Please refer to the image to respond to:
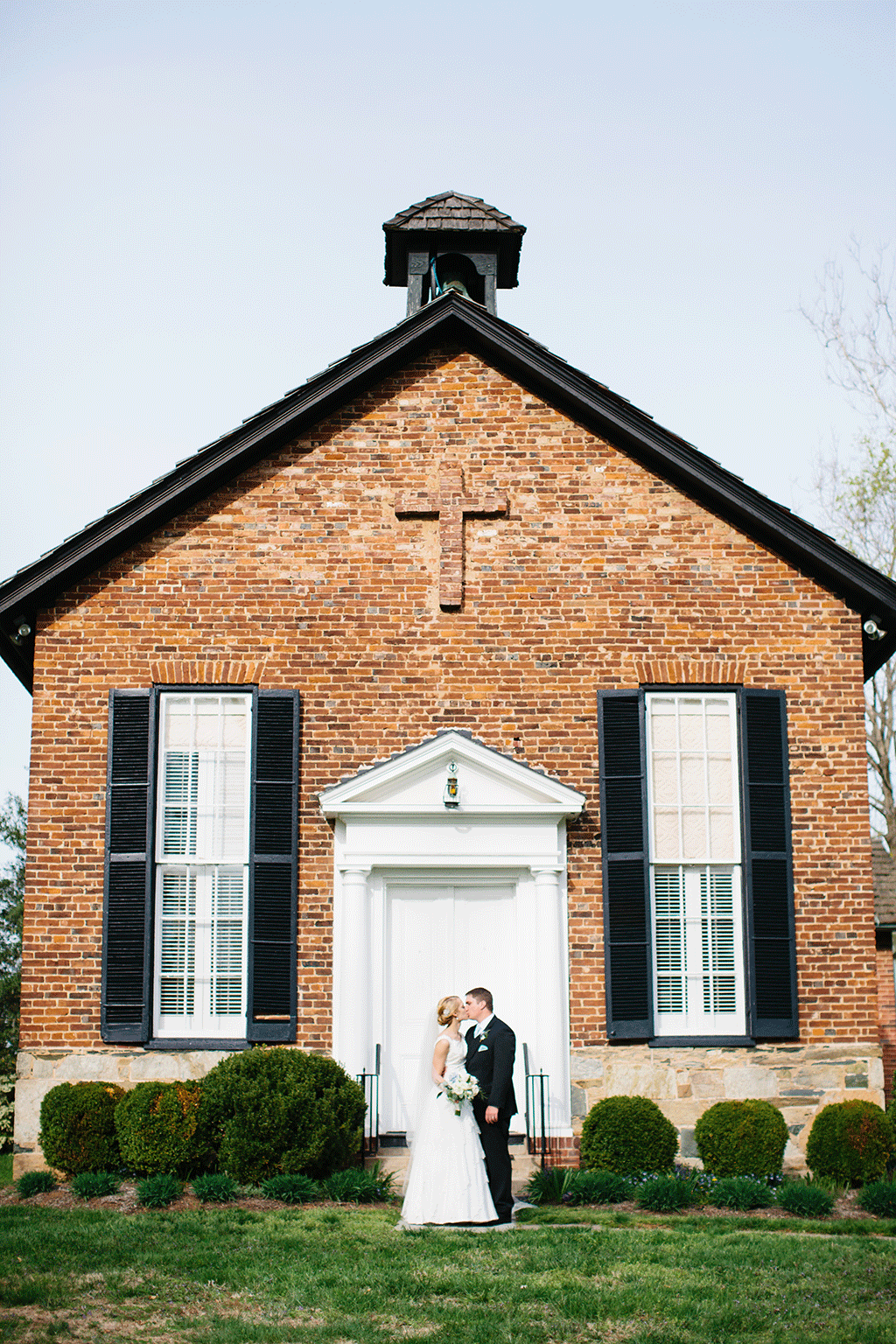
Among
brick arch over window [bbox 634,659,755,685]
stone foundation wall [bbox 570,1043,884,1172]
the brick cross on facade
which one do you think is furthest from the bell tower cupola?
stone foundation wall [bbox 570,1043,884,1172]

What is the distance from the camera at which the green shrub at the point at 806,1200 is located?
10.4 meters

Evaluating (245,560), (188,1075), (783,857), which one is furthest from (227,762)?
(783,857)

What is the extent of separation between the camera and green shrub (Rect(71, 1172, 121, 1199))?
1079 centimetres

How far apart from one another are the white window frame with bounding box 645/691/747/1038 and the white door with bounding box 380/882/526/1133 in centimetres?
124

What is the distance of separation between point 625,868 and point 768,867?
128 cm

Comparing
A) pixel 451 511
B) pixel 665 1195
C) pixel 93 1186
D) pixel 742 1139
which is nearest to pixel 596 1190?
pixel 665 1195

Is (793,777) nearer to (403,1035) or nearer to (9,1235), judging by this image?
(403,1035)

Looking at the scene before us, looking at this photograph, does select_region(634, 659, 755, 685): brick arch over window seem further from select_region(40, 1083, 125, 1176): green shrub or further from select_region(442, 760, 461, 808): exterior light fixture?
select_region(40, 1083, 125, 1176): green shrub

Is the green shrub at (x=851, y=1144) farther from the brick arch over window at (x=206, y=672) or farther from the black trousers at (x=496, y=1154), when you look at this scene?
the brick arch over window at (x=206, y=672)

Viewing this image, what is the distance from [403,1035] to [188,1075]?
1833 mm

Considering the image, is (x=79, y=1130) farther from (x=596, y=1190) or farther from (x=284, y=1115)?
(x=596, y=1190)

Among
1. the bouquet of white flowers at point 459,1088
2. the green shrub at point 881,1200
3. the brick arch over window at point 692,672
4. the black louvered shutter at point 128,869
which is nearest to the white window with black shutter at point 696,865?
the brick arch over window at point 692,672

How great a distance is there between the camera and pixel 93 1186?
35.4 ft

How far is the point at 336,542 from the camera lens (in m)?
12.9
